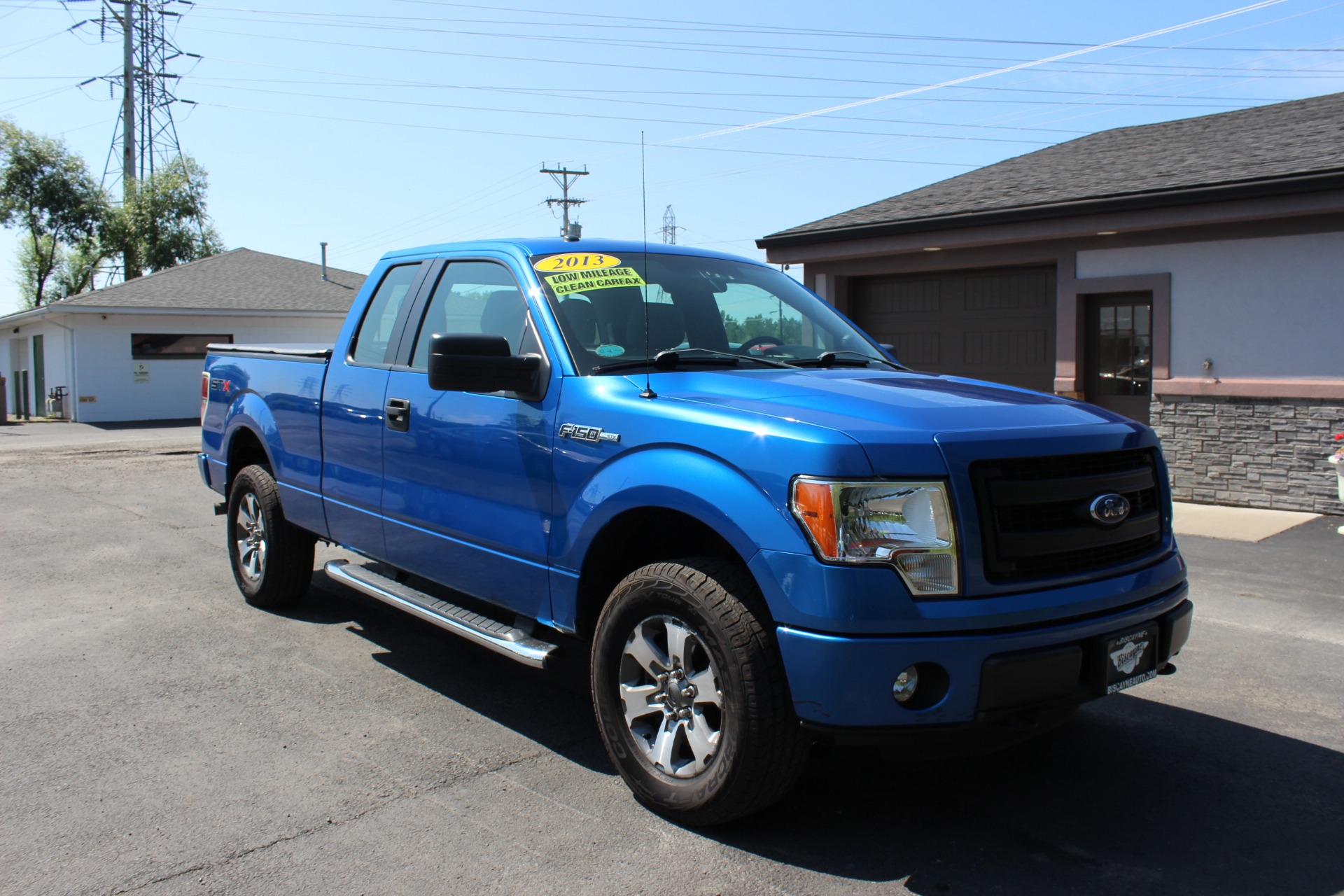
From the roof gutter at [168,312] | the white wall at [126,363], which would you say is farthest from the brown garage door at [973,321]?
the white wall at [126,363]

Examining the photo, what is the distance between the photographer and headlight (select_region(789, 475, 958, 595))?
2986 mm

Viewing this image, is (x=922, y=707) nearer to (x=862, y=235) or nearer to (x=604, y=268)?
(x=604, y=268)

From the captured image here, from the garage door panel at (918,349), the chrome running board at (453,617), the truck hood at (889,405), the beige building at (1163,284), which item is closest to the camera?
the truck hood at (889,405)

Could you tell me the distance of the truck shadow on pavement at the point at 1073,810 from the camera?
3146mm

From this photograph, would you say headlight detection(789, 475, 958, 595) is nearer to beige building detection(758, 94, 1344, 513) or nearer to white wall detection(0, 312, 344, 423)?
beige building detection(758, 94, 1344, 513)

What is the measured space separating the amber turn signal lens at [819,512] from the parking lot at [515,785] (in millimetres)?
724

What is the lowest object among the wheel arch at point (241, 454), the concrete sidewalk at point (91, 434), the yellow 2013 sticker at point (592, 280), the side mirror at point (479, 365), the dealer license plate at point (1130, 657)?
the concrete sidewalk at point (91, 434)

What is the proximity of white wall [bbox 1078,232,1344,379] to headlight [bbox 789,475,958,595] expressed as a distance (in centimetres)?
904

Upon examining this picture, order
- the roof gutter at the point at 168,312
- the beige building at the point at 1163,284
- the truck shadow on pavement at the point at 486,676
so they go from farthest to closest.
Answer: the roof gutter at the point at 168,312
the beige building at the point at 1163,284
the truck shadow on pavement at the point at 486,676

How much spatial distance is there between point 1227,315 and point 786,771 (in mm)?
9560

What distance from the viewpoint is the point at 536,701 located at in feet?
15.7

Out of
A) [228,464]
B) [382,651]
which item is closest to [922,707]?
[382,651]

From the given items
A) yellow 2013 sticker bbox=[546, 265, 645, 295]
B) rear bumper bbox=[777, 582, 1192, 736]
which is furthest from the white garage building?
rear bumper bbox=[777, 582, 1192, 736]

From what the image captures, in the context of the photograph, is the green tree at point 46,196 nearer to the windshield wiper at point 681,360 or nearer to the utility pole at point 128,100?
the utility pole at point 128,100
